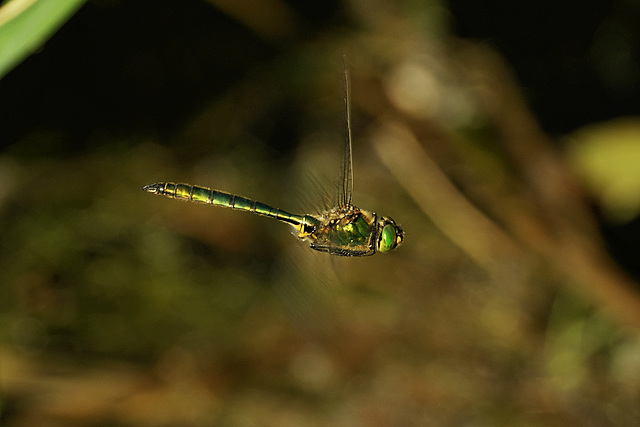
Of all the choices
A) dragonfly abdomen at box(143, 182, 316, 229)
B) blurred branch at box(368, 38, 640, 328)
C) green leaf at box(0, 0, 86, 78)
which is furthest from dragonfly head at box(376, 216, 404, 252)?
green leaf at box(0, 0, 86, 78)

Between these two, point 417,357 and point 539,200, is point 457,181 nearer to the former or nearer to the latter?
point 539,200

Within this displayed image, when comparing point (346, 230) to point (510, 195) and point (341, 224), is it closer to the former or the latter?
point (341, 224)

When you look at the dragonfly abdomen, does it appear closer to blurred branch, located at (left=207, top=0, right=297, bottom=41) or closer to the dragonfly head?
the dragonfly head

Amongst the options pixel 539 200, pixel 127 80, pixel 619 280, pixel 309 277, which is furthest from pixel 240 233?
pixel 619 280

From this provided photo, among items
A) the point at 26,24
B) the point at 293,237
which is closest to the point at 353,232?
the point at 293,237

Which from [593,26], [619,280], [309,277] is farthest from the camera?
[593,26]


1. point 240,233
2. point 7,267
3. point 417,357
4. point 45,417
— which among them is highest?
point 240,233
